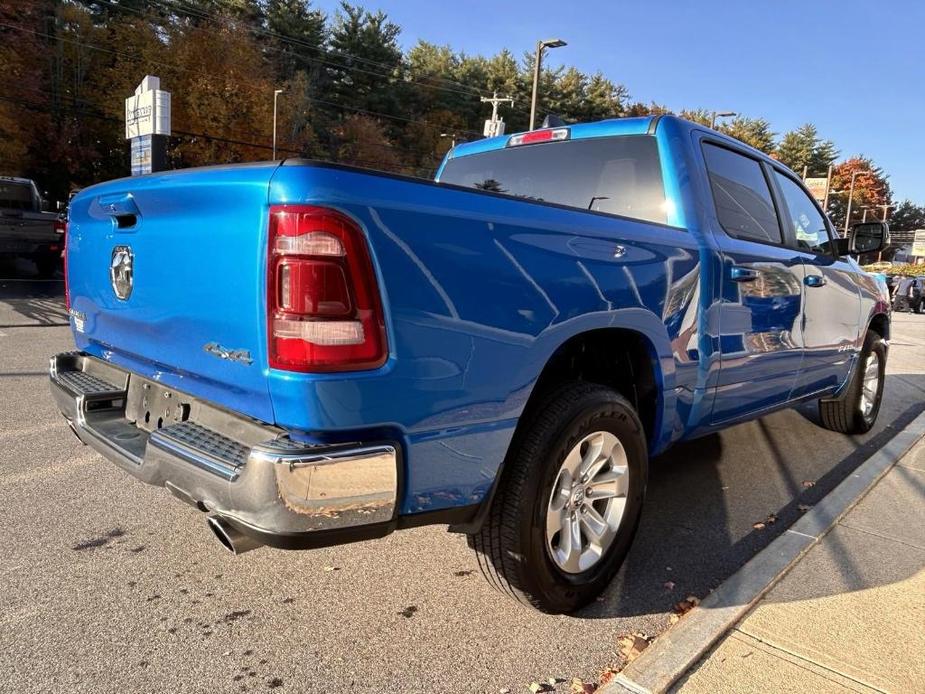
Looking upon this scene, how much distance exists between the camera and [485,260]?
197 cm

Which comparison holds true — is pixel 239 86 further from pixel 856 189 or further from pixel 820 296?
pixel 856 189

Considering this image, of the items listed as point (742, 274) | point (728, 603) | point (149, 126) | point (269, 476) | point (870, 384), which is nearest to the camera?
point (269, 476)

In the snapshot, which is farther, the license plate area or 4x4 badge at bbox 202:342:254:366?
the license plate area

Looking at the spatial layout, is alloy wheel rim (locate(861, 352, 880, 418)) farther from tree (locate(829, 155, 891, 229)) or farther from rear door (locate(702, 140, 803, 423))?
tree (locate(829, 155, 891, 229))

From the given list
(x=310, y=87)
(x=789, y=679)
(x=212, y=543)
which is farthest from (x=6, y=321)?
(x=310, y=87)

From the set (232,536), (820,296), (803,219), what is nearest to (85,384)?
(232,536)

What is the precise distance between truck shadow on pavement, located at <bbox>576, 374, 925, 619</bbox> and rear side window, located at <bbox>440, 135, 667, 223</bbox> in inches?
62.2

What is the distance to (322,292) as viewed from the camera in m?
1.73

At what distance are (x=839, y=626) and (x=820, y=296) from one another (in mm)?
2229

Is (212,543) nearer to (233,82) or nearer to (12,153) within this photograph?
(12,153)

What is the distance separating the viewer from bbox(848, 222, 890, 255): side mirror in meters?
4.65

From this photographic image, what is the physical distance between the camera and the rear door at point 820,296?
3971mm

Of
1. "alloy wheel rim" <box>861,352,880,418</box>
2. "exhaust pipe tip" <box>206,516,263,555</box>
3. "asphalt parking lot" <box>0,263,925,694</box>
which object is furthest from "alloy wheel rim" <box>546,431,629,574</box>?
"alloy wheel rim" <box>861,352,880,418</box>

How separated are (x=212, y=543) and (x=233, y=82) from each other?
36117 mm
